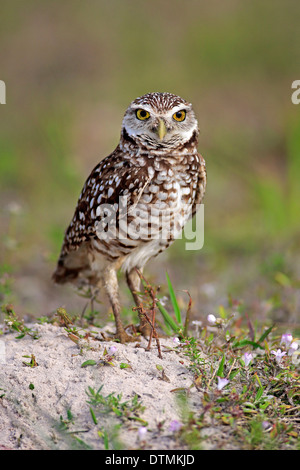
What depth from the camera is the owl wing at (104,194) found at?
350 cm

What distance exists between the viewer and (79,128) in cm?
962

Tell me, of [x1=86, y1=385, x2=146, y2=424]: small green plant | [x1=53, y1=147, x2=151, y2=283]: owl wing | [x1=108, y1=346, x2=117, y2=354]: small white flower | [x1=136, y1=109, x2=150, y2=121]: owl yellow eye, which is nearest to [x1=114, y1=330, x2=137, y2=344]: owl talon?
[x1=108, y1=346, x2=117, y2=354]: small white flower

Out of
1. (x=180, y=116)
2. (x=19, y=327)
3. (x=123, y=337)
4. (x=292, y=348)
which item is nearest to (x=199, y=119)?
(x=180, y=116)

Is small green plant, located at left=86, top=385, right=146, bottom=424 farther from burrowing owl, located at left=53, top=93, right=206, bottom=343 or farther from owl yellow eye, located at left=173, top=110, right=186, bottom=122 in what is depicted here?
owl yellow eye, located at left=173, top=110, right=186, bottom=122

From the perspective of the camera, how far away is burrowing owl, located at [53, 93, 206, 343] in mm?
3516

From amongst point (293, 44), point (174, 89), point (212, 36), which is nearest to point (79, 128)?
point (174, 89)

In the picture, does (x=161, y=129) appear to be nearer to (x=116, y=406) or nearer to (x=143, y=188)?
(x=143, y=188)

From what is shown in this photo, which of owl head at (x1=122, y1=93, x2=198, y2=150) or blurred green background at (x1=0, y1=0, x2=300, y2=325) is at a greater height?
blurred green background at (x1=0, y1=0, x2=300, y2=325)

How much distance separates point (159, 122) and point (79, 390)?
155 cm

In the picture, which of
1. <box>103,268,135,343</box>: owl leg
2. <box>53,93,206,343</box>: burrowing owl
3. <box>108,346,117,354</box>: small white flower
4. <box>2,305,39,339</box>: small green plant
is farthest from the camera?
<box>103,268,135,343</box>: owl leg

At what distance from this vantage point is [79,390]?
293 centimetres

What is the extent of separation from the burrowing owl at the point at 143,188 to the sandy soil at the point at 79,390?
42 centimetres
